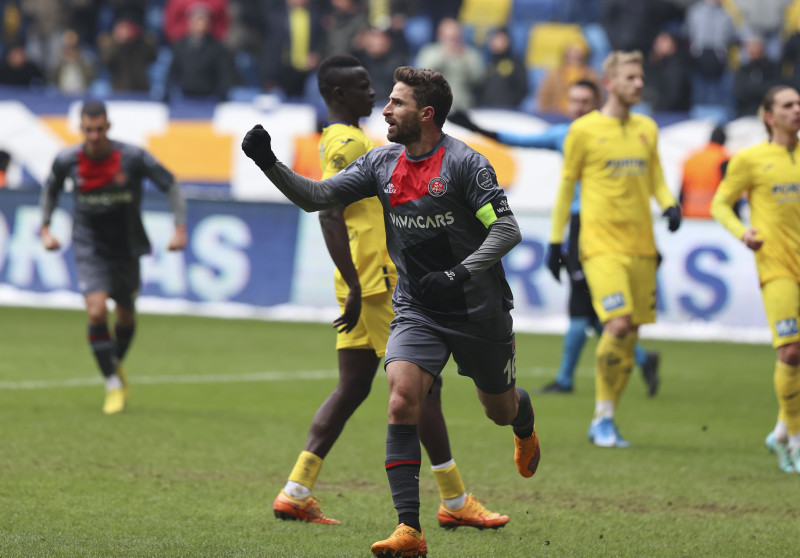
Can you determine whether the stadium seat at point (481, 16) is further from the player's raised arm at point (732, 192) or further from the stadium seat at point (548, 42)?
the player's raised arm at point (732, 192)

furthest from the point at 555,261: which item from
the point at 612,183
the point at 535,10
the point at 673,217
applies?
the point at 535,10

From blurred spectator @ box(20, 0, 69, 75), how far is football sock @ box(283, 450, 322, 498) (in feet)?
54.4

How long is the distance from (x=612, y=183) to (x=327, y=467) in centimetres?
271

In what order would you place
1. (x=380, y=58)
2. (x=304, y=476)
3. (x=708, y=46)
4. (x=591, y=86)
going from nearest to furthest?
(x=304, y=476) < (x=591, y=86) < (x=380, y=58) < (x=708, y=46)

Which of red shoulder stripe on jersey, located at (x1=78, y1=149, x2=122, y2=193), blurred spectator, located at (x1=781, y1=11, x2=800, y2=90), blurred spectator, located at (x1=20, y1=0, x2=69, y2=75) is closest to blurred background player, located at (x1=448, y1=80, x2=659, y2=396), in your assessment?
red shoulder stripe on jersey, located at (x1=78, y1=149, x2=122, y2=193)

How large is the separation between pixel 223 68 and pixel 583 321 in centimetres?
1043

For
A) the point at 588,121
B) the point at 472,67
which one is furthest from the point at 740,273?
the point at 588,121

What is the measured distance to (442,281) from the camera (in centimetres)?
507

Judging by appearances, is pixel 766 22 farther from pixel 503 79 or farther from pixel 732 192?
pixel 732 192

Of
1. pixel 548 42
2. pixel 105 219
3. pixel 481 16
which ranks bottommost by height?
pixel 105 219

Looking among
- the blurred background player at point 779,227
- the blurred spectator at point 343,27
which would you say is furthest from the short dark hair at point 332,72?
the blurred spectator at point 343,27

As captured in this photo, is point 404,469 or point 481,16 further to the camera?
point 481,16

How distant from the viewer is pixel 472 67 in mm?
18922

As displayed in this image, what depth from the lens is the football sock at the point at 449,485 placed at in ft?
19.9
